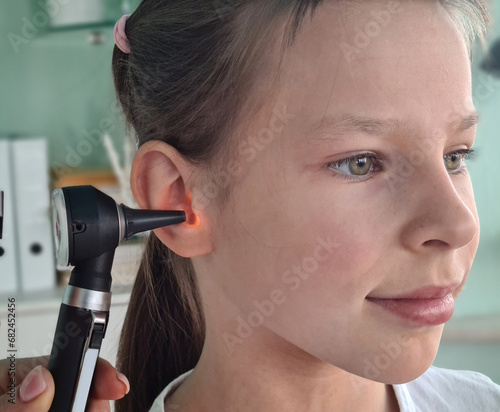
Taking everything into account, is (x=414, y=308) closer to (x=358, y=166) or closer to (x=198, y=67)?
(x=358, y=166)

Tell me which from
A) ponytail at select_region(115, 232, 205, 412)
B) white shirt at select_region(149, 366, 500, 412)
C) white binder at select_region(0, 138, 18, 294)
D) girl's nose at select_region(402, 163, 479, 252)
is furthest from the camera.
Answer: white binder at select_region(0, 138, 18, 294)

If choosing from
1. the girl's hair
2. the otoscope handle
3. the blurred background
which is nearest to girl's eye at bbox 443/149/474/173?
the girl's hair

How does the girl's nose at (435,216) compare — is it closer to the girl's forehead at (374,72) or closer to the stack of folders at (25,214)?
the girl's forehead at (374,72)

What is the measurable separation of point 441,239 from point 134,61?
48 centimetres

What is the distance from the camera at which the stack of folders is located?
1.89 meters

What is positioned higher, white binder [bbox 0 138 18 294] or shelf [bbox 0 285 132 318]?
white binder [bbox 0 138 18 294]

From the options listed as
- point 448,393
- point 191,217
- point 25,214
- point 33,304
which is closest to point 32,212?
point 25,214

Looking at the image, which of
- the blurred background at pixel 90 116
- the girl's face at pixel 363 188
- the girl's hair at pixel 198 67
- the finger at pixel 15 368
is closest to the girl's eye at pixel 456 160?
the girl's face at pixel 363 188

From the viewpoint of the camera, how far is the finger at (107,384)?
0.79 m

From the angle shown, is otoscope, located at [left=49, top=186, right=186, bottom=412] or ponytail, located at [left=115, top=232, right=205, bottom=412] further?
ponytail, located at [left=115, top=232, right=205, bottom=412]

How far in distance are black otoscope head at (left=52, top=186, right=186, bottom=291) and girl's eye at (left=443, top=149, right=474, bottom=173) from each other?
368 mm

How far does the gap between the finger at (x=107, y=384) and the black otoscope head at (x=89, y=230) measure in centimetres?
13

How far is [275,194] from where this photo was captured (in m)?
0.75

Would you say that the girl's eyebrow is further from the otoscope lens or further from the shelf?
the shelf
